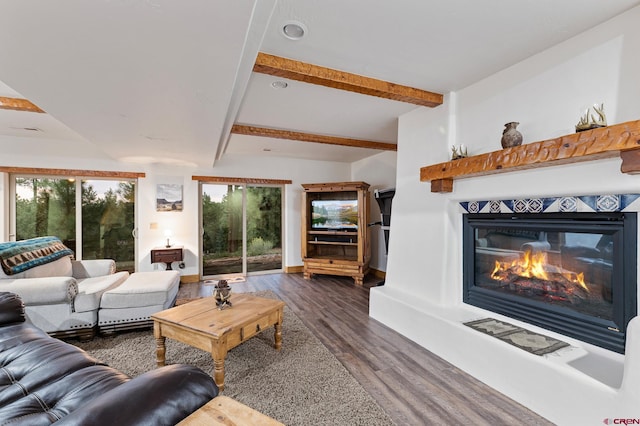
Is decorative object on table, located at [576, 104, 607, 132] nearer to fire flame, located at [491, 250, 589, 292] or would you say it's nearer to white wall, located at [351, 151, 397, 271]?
fire flame, located at [491, 250, 589, 292]

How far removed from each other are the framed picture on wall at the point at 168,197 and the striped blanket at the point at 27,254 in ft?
5.92

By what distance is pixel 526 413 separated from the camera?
176 cm

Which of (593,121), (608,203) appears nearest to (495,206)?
(608,203)

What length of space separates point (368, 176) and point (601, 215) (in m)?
4.19

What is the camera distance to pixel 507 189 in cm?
230

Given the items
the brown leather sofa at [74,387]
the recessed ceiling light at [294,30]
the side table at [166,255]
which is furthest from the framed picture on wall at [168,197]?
the recessed ceiling light at [294,30]

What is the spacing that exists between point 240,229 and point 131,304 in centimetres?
296

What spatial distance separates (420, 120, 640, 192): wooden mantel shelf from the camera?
5.06 feet

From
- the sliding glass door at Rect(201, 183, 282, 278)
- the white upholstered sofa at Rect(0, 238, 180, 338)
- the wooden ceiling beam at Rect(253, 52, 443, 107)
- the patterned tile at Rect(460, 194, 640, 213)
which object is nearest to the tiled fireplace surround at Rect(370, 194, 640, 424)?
the patterned tile at Rect(460, 194, 640, 213)

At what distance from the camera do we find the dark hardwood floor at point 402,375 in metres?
1.74

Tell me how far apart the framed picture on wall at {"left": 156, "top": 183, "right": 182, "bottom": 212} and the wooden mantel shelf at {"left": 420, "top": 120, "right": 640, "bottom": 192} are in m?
4.52

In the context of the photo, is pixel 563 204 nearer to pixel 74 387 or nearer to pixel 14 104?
pixel 74 387

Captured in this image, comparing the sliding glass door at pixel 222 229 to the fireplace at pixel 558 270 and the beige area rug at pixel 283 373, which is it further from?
the fireplace at pixel 558 270

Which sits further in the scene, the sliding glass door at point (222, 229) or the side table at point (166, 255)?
the sliding glass door at point (222, 229)
